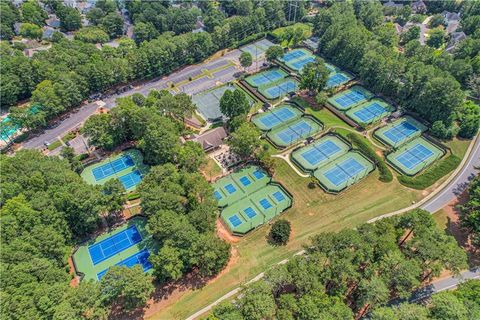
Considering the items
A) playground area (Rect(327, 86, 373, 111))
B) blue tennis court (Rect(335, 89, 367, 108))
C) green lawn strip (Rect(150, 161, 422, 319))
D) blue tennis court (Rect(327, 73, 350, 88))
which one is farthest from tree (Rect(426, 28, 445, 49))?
green lawn strip (Rect(150, 161, 422, 319))

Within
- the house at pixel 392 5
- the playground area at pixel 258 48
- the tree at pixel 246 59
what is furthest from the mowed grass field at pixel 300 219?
the house at pixel 392 5

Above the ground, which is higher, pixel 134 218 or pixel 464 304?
pixel 464 304

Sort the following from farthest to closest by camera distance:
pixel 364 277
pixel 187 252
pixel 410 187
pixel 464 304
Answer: pixel 410 187 → pixel 187 252 → pixel 364 277 → pixel 464 304

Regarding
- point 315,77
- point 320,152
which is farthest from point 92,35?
point 320,152

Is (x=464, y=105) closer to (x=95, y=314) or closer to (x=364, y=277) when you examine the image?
(x=364, y=277)

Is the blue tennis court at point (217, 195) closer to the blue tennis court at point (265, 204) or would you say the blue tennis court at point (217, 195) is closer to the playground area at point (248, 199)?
the playground area at point (248, 199)

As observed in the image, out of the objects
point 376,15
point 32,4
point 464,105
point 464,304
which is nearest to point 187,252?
point 464,304

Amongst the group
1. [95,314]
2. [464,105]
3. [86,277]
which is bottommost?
[86,277]
